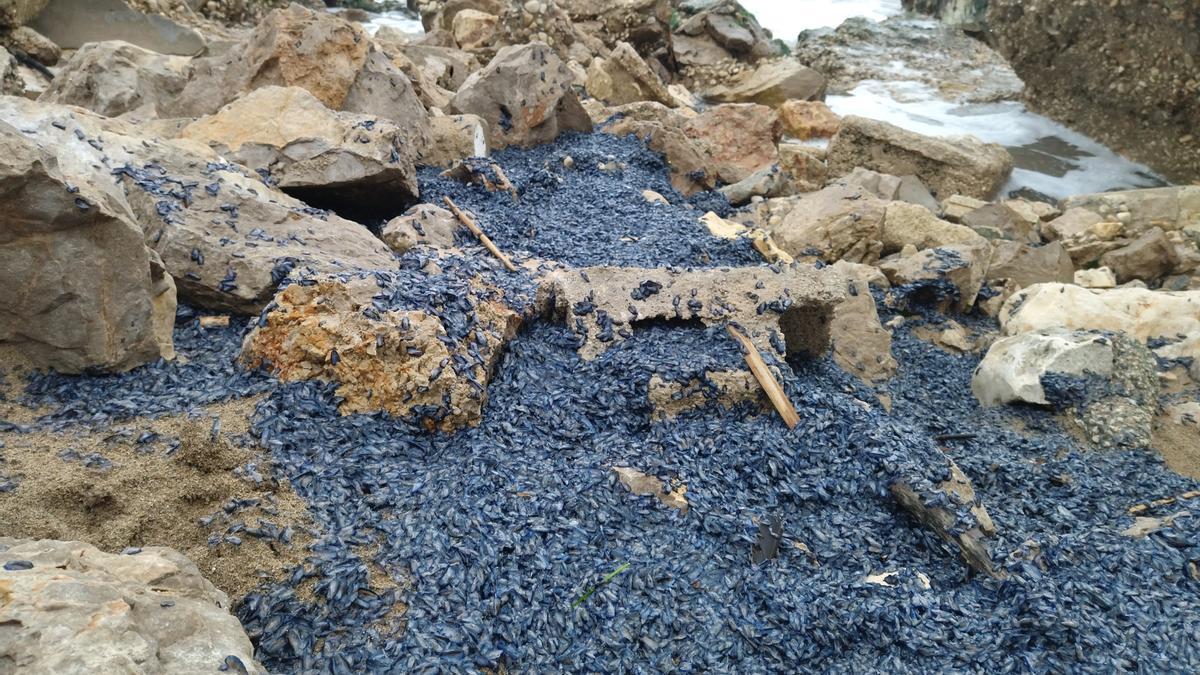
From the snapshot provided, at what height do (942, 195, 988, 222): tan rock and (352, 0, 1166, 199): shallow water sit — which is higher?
(942, 195, 988, 222): tan rock

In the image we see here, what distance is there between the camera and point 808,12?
2066 cm

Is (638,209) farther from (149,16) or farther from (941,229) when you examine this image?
(149,16)

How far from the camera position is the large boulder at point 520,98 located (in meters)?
6.79

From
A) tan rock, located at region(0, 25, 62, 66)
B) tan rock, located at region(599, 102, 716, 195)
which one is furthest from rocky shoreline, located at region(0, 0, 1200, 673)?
tan rock, located at region(0, 25, 62, 66)

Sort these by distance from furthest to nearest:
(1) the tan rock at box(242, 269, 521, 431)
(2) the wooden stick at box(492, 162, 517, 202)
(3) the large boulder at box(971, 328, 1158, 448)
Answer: (2) the wooden stick at box(492, 162, 517, 202)
(3) the large boulder at box(971, 328, 1158, 448)
(1) the tan rock at box(242, 269, 521, 431)

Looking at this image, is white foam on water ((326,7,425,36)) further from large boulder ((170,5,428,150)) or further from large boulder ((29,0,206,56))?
large boulder ((170,5,428,150))

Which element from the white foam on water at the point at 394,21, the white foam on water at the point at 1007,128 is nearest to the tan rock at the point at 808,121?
the white foam on water at the point at 1007,128

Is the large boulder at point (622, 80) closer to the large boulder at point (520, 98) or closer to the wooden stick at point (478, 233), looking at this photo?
the large boulder at point (520, 98)

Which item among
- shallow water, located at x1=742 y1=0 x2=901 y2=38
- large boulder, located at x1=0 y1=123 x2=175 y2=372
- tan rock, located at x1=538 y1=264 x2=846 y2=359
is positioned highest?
large boulder, located at x1=0 y1=123 x2=175 y2=372

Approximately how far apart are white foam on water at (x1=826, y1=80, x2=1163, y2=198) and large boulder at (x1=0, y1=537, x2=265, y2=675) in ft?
30.7

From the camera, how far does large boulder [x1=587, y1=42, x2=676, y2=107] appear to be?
909 cm

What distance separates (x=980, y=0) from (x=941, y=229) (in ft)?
48.6

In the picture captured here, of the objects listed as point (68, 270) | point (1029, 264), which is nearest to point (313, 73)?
point (68, 270)

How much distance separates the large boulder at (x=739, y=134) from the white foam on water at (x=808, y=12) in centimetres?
A: 1153
